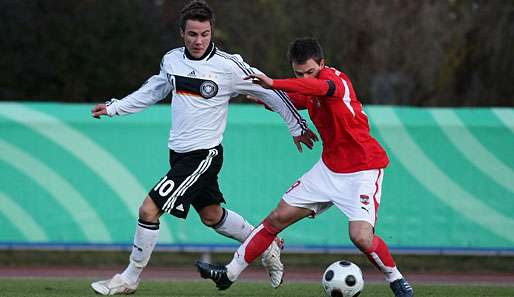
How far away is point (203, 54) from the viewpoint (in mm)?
9164

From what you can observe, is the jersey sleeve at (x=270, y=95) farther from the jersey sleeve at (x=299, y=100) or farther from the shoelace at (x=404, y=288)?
the shoelace at (x=404, y=288)

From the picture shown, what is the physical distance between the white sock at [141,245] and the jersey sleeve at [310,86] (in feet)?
5.50

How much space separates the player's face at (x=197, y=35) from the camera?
905 cm

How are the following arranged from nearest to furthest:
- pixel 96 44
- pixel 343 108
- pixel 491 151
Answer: pixel 343 108
pixel 491 151
pixel 96 44

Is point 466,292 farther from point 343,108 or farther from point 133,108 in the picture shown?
point 133,108

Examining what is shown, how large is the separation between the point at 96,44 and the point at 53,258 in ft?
23.9

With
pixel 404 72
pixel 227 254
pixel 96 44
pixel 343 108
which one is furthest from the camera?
pixel 96 44

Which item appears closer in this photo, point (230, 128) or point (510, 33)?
point (230, 128)

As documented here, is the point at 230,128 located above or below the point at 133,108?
below

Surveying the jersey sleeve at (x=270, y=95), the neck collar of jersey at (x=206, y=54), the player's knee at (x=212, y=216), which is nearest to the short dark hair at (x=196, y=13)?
the neck collar of jersey at (x=206, y=54)

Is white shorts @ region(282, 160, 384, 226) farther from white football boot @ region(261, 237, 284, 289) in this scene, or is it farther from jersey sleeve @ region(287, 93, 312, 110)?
white football boot @ region(261, 237, 284, 289)

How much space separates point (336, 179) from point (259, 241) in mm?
830

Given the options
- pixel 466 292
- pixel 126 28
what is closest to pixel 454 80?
pixel 126 28

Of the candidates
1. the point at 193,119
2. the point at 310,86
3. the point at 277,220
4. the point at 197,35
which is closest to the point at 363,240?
the point at 277,220
